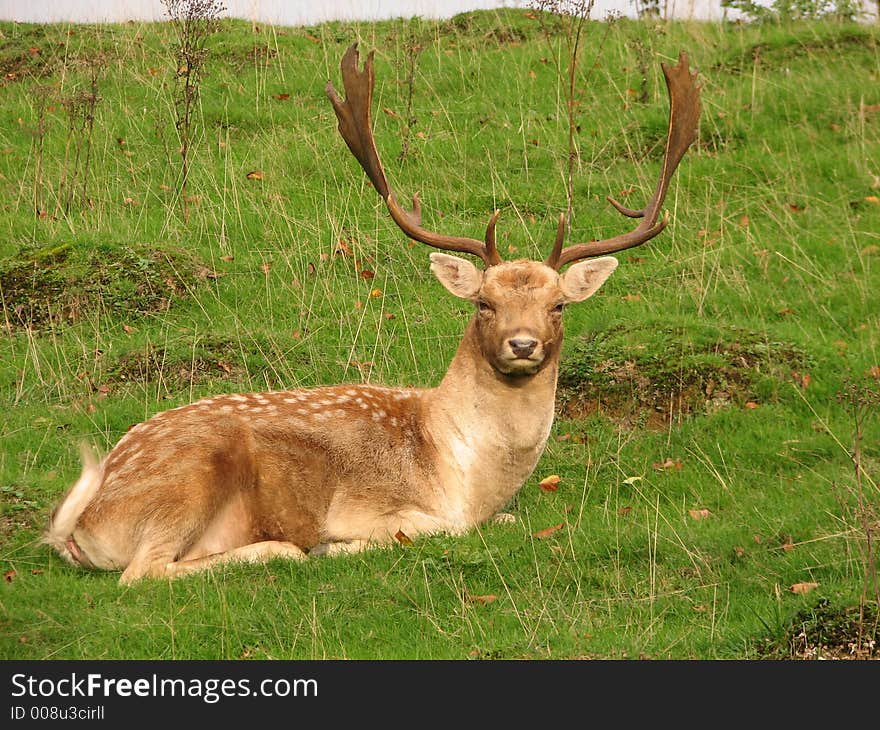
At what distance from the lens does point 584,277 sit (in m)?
7.96

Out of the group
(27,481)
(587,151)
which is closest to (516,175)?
(587,151)

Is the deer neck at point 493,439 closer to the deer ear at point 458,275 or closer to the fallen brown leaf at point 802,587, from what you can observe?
the deer ear at point 458,275

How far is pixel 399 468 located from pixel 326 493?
438 mm

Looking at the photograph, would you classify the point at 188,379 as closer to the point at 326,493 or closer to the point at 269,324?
the point at 269,324

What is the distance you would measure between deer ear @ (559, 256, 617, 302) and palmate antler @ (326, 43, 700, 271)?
0.12 meters

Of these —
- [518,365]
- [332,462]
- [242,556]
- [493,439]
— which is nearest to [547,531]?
[493,439]

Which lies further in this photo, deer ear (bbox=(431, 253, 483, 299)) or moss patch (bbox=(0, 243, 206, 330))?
moss patch (bbox=(0, 243, 206, 330))

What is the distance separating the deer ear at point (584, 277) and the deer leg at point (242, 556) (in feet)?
6.88

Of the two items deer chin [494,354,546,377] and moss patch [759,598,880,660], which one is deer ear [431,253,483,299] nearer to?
deer chin [494,354,546,377]

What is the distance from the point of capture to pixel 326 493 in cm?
768

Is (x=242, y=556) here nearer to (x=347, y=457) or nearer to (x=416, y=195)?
(x=347, y=457)

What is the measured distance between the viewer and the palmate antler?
8.20 m

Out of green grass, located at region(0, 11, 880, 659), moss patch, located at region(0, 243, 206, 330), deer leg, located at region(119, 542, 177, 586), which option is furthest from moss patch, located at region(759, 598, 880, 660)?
moss patch, located at region(0, 243, 206, 330)

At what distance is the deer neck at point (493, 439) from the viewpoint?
7.84 m
